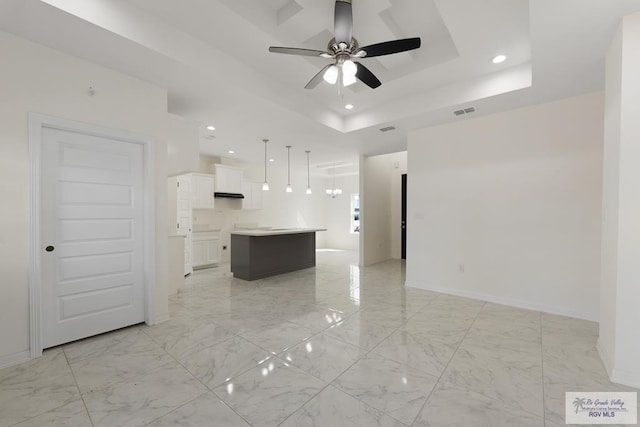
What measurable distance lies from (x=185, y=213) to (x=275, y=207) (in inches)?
131

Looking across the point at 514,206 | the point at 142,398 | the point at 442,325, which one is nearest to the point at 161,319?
the point at 142,398

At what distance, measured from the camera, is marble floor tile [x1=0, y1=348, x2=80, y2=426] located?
1684 millimetres

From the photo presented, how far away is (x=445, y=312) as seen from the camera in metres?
3.41

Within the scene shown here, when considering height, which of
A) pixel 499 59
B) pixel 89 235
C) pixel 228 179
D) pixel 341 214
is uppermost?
pixel 499 59

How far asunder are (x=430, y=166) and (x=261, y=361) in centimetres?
382

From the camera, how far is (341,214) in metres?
10.0

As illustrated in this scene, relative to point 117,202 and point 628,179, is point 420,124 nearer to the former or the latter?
point 628,179

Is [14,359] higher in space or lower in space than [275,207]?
lower

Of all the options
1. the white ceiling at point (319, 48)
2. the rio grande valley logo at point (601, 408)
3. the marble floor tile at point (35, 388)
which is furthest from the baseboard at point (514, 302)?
the marble floor tile at point (35, 388)

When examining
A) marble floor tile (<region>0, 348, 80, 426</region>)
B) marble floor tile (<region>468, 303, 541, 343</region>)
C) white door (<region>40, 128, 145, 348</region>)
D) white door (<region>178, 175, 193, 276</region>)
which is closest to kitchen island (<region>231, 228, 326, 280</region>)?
white door (<region>178, 175, 193, 276</region>)

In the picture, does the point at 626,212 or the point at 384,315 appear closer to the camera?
the point at 626,212

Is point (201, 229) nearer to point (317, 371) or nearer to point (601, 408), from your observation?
point (317, 371)

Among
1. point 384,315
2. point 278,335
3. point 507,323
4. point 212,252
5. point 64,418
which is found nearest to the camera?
point 64,418

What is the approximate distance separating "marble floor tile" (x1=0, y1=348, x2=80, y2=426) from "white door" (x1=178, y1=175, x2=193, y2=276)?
342 centimetres
